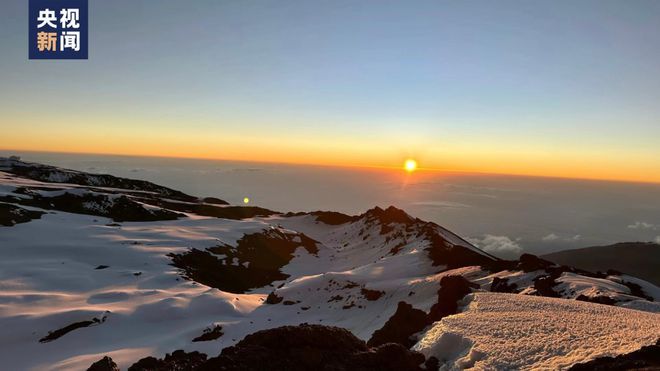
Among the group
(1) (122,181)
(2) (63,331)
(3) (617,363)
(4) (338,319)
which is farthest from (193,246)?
(1) (122,181)

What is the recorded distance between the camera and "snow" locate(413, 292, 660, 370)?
14.8 m

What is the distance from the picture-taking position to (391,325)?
26.0 meters

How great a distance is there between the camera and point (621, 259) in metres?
141

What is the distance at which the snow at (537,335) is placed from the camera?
14836mm

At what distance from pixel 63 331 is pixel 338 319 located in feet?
101

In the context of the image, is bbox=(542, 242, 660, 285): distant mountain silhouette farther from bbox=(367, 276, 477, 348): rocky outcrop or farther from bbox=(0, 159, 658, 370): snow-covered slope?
bbox=(367, 276, 477, 348): rocky outcrop

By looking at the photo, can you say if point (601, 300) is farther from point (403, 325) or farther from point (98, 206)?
point (98, 206)

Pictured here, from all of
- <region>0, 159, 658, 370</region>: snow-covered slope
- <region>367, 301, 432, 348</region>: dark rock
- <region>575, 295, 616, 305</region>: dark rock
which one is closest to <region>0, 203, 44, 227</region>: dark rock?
<region>0, 159, 658, 370</region>: snow-covered slope

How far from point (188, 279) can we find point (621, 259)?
532 ft

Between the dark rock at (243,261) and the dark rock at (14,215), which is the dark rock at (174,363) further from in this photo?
the dark rock at (14,215)

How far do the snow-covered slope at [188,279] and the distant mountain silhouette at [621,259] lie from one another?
90920 millimetres

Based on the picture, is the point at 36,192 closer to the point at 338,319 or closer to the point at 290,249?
the point at 290,249

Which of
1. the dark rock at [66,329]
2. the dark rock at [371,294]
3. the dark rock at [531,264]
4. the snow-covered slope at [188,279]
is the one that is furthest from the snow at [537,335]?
the dark rock at [66,329]

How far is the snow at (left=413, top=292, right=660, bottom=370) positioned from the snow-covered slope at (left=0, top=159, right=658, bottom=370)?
1.72 meters
